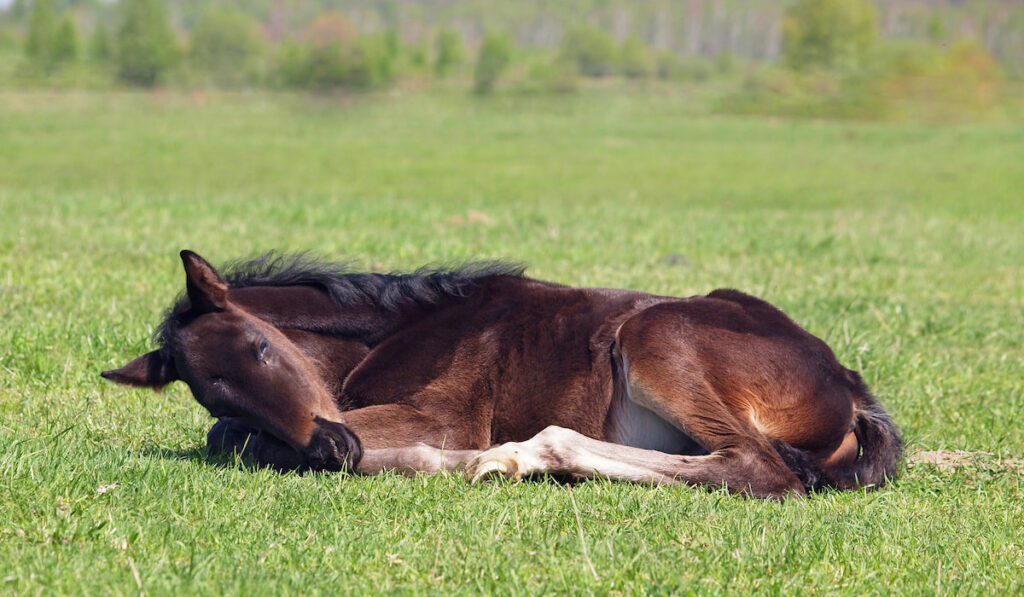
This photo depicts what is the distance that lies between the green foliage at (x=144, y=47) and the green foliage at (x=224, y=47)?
1.91 m

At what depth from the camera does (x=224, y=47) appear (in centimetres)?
6762

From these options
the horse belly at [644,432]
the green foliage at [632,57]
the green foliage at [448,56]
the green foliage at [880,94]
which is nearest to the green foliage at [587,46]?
the green foliage at [632,57]

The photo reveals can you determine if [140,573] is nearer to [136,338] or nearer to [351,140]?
[136,338]

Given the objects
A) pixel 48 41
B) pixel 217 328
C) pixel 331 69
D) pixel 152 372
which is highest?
pixel 217 328

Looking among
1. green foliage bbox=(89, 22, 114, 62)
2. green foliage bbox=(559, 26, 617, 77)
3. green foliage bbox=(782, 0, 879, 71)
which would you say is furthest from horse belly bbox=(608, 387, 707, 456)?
green foliage bbox=(559, 26, 617, 77)

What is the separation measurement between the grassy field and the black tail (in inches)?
5.9

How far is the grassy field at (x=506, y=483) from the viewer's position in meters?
3.29

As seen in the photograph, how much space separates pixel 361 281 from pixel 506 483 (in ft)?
4.73

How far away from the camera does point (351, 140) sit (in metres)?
33.5

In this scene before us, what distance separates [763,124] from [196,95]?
996 inches

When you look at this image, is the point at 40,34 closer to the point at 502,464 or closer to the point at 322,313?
the point at 322,313

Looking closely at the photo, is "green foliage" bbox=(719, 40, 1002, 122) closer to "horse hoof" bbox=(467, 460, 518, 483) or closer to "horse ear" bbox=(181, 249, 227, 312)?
"horse hoof" bbox=(467, 460, 518, 483)

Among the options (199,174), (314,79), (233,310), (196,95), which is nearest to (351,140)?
(199,174)

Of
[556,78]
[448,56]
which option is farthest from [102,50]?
[448,56]
